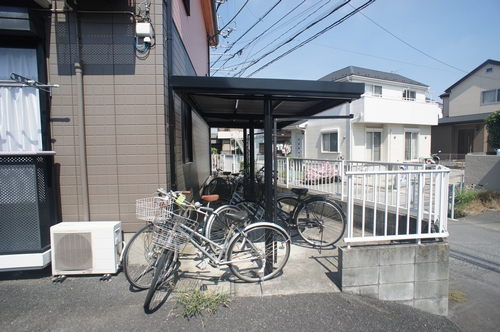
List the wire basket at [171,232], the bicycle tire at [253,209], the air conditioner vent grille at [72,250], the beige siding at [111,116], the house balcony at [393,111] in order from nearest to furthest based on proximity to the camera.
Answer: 1. the wire basket at [171,232]
2. the air conditioner vent grille at [72,250]
3. the beige siding at [111,116]
4. the bicycle tire at [253,209]
5. the house balcony at [393,111]

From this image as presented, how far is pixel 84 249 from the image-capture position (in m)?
3.11

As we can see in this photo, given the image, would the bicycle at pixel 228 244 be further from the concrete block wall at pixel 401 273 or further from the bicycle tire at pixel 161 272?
the concrete block wall at pixel 401 273

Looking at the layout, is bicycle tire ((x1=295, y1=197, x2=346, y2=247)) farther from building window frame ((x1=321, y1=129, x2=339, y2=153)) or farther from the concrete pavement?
building window frame ((x1=321, y1=129, x2=339, y2=153))

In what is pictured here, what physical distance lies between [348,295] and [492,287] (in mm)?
2187

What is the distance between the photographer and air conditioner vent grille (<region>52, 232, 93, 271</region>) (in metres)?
3.07

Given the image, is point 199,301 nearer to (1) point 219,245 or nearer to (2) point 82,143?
(1) point 219,245

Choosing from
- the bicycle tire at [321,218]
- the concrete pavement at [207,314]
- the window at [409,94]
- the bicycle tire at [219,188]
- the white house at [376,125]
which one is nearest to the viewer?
the concrete pavement at [207,314]

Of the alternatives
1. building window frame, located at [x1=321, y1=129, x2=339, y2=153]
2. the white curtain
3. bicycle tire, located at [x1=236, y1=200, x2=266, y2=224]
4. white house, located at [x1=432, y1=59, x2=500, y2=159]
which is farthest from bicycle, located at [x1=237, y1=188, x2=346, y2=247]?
white house, located at [x1=432, y1=59, x2=500, y2=159]

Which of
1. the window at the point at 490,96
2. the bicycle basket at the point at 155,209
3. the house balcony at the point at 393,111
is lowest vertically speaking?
the bicycle basket at the point at 155,209

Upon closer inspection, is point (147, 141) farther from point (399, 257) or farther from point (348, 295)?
point (399, 257)

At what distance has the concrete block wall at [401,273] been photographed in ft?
9.20

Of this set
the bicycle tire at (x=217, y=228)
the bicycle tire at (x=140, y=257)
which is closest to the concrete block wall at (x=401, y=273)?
the bicycle tire at (x=217, y=228)

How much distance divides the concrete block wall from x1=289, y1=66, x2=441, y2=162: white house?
12.1 meters

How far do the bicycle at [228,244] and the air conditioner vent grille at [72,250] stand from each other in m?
0.95
